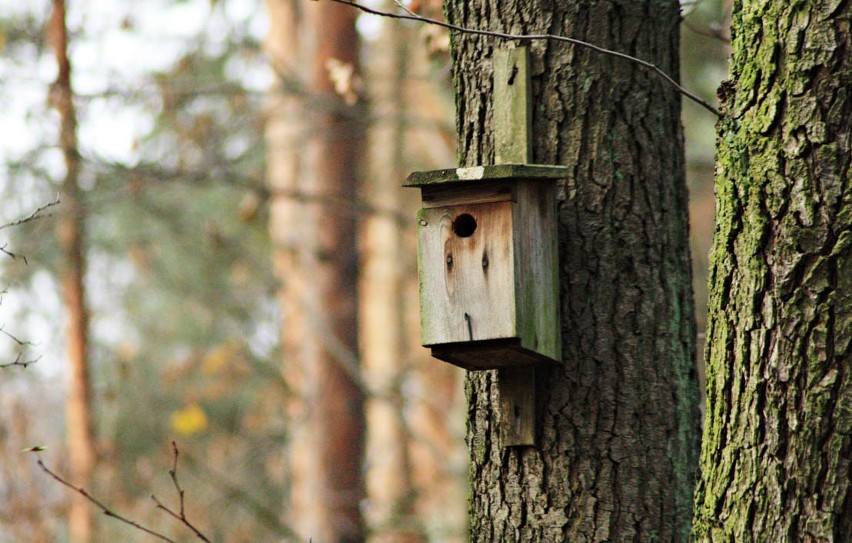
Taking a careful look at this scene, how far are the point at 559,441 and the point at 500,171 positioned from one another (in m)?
0.78

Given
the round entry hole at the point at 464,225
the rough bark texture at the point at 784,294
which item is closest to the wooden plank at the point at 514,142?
the round entry hole at the point at 464,225

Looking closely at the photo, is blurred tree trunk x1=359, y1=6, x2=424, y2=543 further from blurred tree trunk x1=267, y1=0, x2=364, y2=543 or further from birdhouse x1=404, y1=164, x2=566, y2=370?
birdhouse x1=404, y1=164, x2=566, y2=370

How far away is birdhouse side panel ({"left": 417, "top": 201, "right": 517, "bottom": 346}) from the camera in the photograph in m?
2.98

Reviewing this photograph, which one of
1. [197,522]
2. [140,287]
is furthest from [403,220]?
[140,287]

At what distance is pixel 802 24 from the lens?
2348 mm

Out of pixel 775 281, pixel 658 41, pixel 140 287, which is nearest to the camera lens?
pixel 775 281

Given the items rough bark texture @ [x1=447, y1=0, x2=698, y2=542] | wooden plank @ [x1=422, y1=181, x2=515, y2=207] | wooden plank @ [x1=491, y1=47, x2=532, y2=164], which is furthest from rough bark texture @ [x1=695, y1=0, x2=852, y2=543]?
wooden plank @ [x1=491, y1=47, x2=532, y2=164]

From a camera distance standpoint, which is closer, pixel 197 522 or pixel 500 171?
pixel 500 171

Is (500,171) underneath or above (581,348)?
above

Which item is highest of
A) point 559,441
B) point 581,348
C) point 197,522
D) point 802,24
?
point 802,24

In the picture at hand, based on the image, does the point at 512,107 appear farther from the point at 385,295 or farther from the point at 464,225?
the point at 385,295

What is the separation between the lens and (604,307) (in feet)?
10.2

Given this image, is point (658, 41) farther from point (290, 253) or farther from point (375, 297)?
point (375, 297)

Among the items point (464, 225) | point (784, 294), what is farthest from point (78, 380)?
point (784, 294)
